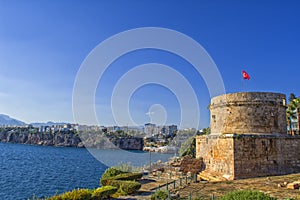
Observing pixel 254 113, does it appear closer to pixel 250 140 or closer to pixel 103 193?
pixel 250 140

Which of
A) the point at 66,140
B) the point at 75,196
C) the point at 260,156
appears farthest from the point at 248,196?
the point at 66,140

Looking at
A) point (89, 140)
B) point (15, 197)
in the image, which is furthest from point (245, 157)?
point (89, 140)

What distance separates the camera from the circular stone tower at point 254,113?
18359 mm

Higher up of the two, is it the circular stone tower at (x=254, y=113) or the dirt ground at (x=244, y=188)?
the circular stone tower at (x=254, y=113)

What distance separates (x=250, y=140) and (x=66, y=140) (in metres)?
136

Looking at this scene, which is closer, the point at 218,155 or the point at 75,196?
the point at 75,196

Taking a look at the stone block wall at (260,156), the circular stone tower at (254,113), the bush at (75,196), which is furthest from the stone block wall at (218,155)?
the bush at (75,196)

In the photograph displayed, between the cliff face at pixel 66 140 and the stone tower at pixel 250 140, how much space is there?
9714 cm

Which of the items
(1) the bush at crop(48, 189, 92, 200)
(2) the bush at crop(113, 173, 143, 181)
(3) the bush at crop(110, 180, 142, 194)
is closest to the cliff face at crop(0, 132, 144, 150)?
(2) the bush at crop(113, 173, 143, 181)

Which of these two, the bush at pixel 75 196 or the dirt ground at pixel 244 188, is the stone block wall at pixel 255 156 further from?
the bush at pixel 75 196

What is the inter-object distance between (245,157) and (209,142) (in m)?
3.40

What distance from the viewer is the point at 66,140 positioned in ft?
461

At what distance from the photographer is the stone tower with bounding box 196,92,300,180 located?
17.3 metres

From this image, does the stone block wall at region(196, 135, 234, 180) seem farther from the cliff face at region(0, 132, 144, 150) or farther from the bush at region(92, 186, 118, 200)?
the cliff face at region(0, 132, 144, 150)
